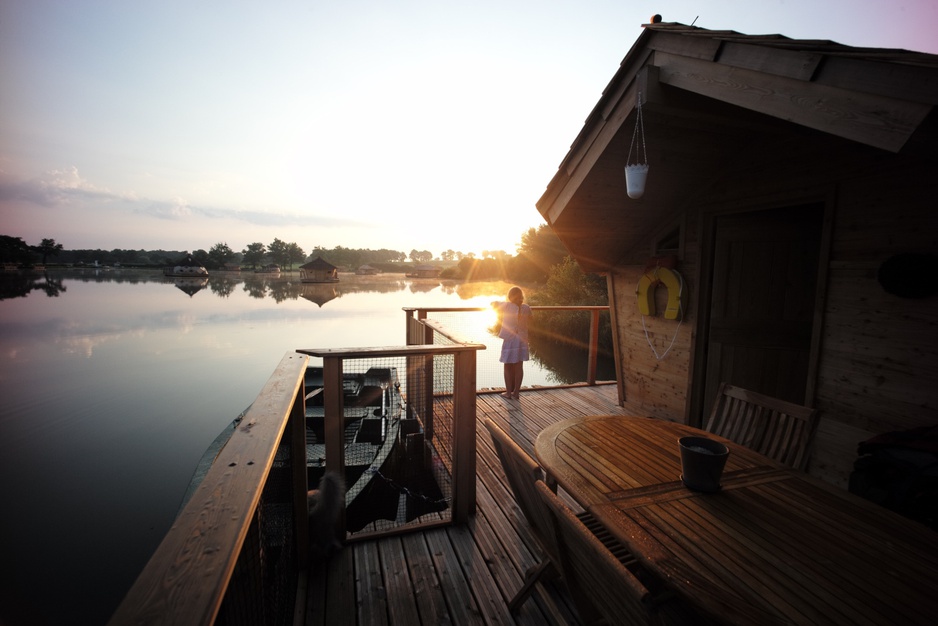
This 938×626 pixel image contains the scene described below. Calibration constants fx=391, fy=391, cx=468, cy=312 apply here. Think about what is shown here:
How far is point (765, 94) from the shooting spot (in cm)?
207

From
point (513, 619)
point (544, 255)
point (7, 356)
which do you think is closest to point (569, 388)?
point (513, 619)

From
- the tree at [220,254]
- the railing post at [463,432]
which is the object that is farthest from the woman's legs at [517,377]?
the tree at [220,254]

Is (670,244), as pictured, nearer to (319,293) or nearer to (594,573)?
(594,573)

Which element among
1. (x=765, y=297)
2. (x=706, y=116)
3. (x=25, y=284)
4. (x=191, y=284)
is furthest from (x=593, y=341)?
(x=25, y=284)

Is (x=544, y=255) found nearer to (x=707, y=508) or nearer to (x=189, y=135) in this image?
(x=189, y=135)

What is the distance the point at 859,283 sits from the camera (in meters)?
2.61

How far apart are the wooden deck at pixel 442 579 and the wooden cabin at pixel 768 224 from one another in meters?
2.31

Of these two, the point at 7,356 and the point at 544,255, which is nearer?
the point at 7,356

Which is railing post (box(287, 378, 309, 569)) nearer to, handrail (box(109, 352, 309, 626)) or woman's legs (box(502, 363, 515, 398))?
handrail (box(109, 352, 309, 626))

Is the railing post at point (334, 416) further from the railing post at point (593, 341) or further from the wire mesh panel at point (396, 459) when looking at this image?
the railing post at point (593, 341)

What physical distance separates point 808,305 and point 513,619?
386 centimetres

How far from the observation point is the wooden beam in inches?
61.7

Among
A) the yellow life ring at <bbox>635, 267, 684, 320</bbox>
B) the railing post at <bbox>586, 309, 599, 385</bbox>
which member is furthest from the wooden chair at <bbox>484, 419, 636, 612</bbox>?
the railing post at <bbox>586, 309, 599, 385</bbox>

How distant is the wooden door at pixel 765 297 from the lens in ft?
12.1
